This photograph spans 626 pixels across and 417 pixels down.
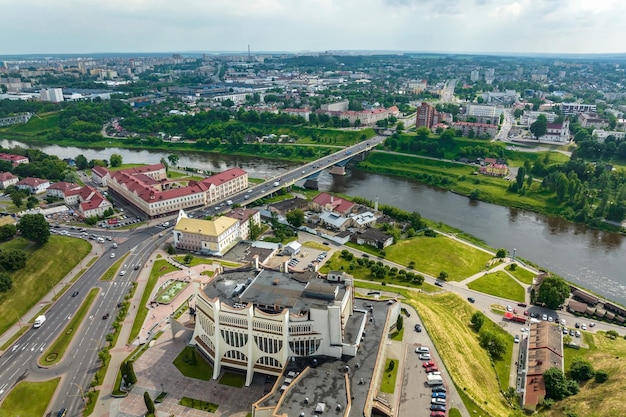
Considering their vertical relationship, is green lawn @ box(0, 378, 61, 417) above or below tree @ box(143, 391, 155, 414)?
below

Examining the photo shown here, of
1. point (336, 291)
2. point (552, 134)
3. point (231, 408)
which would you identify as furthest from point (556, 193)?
point (231, 408)

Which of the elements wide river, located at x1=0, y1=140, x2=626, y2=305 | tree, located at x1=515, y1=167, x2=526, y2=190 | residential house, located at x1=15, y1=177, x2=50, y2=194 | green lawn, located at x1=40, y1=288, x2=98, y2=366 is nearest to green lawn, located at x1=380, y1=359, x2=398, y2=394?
green lawn, located at x1=40, y1=288, x2=98, y2=366

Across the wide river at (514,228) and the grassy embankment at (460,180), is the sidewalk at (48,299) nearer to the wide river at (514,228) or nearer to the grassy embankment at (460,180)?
the wide river at (514,228)

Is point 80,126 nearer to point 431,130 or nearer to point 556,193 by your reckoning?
point 431,130

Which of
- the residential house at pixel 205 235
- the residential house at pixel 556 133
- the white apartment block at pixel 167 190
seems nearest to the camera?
the residential house at pixel 205 235

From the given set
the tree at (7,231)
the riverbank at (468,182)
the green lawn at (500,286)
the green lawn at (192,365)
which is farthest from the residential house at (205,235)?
the riverbank at (468,182)

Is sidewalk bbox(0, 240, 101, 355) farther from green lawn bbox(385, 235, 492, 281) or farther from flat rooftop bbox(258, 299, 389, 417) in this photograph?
green lawn bbox(385, 235, 492, 281)
